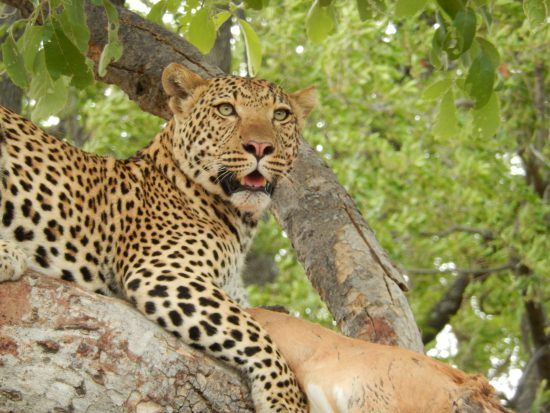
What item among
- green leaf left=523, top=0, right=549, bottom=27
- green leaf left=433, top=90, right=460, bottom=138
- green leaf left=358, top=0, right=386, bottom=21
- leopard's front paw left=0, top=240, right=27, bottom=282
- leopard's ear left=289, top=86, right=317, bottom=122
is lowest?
leopard's front paw left=0, top=240, right=27, bottom=282

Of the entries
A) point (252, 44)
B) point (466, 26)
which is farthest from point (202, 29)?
point (466, 26)

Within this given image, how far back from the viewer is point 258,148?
6.12 m

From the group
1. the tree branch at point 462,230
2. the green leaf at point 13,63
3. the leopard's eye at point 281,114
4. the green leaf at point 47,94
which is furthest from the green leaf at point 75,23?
the tree branch at point 462,230

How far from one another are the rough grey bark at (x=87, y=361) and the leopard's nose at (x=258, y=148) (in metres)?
1.91

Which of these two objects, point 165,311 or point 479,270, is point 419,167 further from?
point 165,311

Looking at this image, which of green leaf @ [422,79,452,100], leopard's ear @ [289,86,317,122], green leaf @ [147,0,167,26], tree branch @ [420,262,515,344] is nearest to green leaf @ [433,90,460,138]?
green leaf @ [422,79,452,100]

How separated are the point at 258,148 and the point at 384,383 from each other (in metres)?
2.21

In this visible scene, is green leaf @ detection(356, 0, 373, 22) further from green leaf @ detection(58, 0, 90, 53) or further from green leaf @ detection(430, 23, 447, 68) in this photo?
green leaf @ detection(58, 0, 90, 53)

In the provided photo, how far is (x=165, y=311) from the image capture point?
491cm

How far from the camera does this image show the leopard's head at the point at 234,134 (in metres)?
6.19

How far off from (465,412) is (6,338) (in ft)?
6.39

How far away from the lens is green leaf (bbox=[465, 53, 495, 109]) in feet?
15.9

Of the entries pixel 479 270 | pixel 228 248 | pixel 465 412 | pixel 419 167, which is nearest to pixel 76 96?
pixel 419 167

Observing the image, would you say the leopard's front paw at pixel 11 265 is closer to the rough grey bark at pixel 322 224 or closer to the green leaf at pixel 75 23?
the green leaf at pixel 75 23
